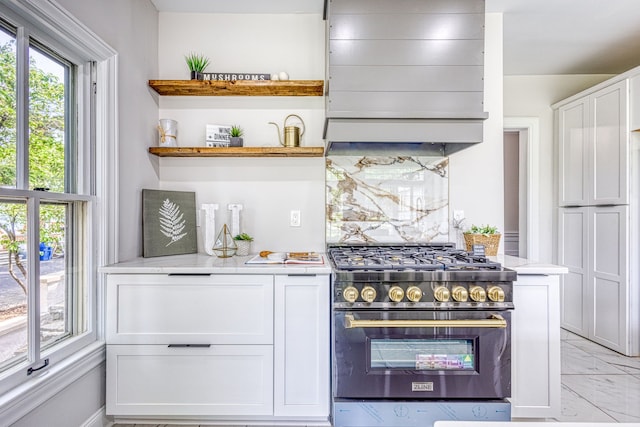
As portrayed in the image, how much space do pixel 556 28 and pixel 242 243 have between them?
9.24ft

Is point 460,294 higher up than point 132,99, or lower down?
lower down

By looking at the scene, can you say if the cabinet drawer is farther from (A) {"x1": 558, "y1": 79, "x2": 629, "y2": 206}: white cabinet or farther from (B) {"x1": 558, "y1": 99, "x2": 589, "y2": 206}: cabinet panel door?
(B) {"x1": 558, "y1": 99, "x2": 589, "y2": 206}: cabinet panel door

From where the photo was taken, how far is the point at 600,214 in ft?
9.89

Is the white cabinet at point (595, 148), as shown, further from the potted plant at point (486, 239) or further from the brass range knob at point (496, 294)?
the brass range knob at point (496, 294)

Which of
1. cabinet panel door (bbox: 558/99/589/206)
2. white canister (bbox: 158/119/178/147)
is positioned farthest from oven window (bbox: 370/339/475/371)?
cabinet panel door (bbox: 558/99/589/206)

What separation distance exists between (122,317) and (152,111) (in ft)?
4.36

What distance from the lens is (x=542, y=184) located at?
11.9 ft

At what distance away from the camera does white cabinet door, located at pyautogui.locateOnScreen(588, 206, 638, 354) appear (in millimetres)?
2807

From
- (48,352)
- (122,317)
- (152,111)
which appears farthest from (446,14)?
(48,352)

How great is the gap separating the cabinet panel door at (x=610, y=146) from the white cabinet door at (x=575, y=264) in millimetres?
281

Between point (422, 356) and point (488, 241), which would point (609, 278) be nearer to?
point (488, 241)

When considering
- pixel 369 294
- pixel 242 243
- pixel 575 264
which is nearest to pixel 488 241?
pixel 369 294

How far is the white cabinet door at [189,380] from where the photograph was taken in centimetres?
175

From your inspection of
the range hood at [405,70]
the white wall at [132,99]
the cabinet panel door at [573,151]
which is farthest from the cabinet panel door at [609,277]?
the white wall at [132,99]
